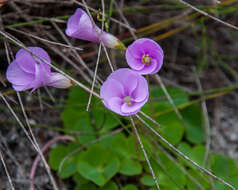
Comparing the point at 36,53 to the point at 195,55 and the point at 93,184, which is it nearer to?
the point at 93,184

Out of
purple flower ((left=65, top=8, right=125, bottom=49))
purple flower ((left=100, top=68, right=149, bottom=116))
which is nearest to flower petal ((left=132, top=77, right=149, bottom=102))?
purple flower ((left=100, top=68, right=149, bottom=116))

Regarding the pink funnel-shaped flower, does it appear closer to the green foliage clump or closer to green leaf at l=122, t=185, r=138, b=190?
the green foliage clump

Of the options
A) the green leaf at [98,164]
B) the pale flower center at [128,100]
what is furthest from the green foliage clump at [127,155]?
the pale flower center at [128,100]

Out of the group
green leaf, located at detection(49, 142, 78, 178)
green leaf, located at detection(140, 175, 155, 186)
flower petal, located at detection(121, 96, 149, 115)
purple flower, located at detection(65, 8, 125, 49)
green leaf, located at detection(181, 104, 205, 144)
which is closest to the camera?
flower petal, located at detection(121, 96, 149, 115)

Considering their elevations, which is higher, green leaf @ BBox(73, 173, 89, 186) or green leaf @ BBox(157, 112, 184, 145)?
green leaf @ BBox(157, 112, 184, 145)

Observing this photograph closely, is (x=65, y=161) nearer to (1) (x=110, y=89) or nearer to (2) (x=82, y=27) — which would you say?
(1) (x=110, y=89)

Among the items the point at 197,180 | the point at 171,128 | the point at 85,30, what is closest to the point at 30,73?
the point at 85,30

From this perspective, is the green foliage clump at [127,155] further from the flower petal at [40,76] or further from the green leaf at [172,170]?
the flower petal at [40,76]
